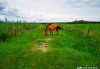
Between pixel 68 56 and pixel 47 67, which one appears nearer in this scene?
pixel 47 67

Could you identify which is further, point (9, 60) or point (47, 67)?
point (9, 60)

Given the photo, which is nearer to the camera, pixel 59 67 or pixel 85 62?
pixel 59 67

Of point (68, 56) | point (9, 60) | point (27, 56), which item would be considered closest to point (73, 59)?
point (68, 56)

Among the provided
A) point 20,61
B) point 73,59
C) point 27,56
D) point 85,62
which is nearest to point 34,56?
point 27,56

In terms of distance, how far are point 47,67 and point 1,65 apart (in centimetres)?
233

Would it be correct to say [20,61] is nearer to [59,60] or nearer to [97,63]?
[59,60]

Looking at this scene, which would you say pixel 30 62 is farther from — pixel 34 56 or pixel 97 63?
pixel 97 63

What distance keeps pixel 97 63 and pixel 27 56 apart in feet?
13.5

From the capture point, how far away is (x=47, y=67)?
974 centimetres

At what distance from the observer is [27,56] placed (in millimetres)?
12227

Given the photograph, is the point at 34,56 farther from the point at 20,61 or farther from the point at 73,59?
the point at 73,59

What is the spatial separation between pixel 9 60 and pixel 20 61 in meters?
0.76

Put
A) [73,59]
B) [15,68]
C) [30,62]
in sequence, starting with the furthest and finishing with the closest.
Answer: [73,59]
[30,62]
[15,68]

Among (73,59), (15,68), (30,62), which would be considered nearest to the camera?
(15,68)
